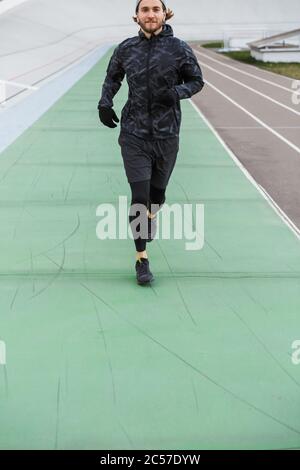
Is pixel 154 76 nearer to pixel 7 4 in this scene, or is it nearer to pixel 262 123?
pixel 262 123

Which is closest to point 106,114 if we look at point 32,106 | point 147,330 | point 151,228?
point 151,228

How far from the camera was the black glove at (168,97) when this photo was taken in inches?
199

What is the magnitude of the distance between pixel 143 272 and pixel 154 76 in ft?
4.51

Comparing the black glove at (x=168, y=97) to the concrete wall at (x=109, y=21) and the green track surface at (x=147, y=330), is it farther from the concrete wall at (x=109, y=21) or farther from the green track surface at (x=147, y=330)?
the concrete wall at (x=109, y=21)

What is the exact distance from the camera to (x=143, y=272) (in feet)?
17.6

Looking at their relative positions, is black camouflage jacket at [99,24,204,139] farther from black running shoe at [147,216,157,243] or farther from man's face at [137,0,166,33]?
black running shoe at [147,216,157,243]

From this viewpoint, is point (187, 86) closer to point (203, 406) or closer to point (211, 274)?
point (211, 274)

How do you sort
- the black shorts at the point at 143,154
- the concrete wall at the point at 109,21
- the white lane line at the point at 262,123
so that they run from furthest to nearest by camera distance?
1. the concrete wall at the point at 109,21
2. the white lane line at the point at 262,123
3. the black shorts at the point at 143,154

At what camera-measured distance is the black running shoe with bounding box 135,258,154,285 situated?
5336 millimetres

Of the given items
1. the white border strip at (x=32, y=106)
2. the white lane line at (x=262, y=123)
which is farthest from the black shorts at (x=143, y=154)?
the white lane line at (x=262, y=123)

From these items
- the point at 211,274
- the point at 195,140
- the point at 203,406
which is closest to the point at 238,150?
the point at 195,140

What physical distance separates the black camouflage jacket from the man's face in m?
0.07
